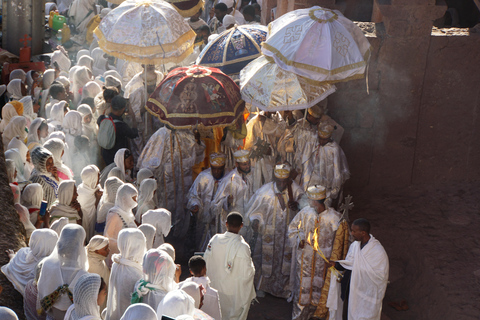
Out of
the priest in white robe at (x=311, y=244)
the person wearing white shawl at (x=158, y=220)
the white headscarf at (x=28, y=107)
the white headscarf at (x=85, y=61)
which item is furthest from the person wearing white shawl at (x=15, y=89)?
the priest in white robe at (x=311, y=244)

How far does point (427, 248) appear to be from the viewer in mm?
8039

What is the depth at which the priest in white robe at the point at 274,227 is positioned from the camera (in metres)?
7.46

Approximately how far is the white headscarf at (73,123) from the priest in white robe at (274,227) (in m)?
2.92

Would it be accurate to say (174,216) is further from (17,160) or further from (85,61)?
(85,61)

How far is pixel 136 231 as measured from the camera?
16.9 ft

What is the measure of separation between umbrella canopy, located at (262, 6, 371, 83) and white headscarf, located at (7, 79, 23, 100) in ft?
16.9

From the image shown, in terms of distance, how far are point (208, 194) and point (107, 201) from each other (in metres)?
1.51

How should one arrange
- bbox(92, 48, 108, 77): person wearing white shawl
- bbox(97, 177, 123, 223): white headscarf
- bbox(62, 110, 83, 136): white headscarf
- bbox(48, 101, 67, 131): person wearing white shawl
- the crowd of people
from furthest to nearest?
bbox(92, 48, 108, 77): person wearing white shawl
bbox(48, 101, 67, 131): person wearing white shawl
bbox(62, 110, 83, 136): white headscarf
bbox(97, 177, 123, 223): white headscarf
the crowd of people

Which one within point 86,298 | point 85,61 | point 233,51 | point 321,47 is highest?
point 321,47

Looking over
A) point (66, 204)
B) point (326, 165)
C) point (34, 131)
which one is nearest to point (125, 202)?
point (66, 204)

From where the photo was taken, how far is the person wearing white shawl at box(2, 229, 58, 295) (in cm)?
518

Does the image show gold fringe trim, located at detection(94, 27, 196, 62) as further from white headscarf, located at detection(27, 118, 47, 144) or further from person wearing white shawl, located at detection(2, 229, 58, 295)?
person wearing white shawl, located at detection(2, 229, 58, 295)

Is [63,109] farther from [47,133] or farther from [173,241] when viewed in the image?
[173,241]

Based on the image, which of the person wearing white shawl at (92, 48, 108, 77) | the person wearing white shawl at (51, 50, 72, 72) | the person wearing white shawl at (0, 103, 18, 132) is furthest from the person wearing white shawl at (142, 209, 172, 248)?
the person wearing white shawl at (92, 48, 108, 77)
